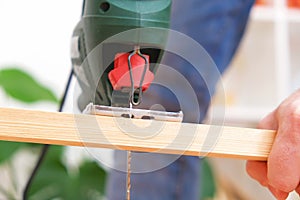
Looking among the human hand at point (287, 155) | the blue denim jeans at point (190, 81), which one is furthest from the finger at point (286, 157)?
the blue denim jeans at point (190, 81)

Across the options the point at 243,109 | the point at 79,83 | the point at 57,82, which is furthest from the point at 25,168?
the point at 79,83

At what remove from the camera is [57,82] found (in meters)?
1.66

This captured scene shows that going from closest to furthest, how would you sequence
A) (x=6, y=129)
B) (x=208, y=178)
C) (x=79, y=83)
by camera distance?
(x=6, y=129) → (x=79, y=83) → (x=208, y=178)

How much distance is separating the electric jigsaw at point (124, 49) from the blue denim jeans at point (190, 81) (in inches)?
9.7

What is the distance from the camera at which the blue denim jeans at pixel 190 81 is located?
82 cm

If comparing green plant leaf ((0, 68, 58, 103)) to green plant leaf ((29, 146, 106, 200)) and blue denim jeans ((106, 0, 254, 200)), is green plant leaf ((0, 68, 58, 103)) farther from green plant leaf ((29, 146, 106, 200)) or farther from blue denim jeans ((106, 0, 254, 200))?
blue denim jeans ((106, 0, 254, 200))

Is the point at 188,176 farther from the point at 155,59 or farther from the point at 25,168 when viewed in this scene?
the point at 25,168

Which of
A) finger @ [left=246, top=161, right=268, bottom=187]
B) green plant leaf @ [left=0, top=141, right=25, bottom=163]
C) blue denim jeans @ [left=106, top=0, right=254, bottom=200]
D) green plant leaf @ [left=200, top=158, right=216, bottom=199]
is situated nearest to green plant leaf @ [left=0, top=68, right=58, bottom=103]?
green plant leaf @ [left=0, top=141, right=25, bottom=163]

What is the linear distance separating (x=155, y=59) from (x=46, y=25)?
1.24 m

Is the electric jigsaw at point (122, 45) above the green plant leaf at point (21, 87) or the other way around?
above

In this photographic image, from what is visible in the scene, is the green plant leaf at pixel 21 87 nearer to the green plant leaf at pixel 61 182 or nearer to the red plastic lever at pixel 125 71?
the green plant leaf at pixel 61 182

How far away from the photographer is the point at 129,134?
461mm

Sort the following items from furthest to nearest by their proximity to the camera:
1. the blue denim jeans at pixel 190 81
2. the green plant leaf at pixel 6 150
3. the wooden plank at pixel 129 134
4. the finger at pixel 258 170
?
the green plant leaf at pixel 6 150 < the blue denim jeans at pixel 190 81 < the finger at pixel 258 170 < the wooden plank at pixel 129 134

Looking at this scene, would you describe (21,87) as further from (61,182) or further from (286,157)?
(286,157)
